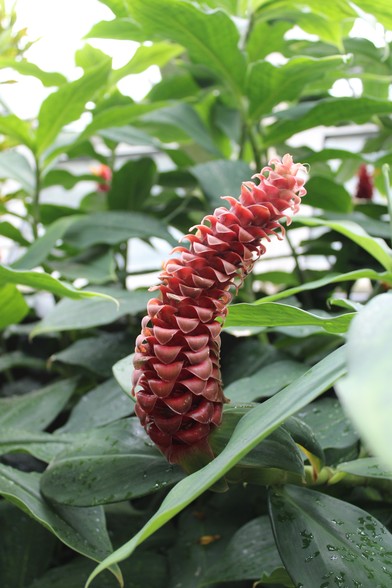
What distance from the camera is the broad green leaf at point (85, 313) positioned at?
58 centimetres

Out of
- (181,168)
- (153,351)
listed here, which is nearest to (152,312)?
(153,351)

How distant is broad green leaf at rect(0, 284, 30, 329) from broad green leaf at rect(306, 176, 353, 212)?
33 centimetres

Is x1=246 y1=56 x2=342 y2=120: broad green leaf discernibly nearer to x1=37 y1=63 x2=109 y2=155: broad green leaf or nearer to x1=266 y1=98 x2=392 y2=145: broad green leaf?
x1=266 y1=98 x2=392 y2=145: broad green leaf

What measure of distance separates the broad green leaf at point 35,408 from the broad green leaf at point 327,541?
0.29 m

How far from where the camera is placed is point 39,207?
82 centimetres

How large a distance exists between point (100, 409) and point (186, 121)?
36cm

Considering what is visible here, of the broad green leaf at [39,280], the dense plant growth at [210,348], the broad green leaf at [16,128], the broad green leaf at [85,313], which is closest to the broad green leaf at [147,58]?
the dense plant growth at [210,348]

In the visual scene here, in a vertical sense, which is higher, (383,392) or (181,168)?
(383,392)

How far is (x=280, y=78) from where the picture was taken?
0.66 meters

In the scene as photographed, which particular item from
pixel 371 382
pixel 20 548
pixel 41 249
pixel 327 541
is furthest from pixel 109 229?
pixel 371 382

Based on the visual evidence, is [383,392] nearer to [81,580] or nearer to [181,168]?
[81,580]

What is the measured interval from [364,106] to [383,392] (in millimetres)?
556

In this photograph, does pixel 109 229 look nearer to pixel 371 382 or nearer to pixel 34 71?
pixel 34 71

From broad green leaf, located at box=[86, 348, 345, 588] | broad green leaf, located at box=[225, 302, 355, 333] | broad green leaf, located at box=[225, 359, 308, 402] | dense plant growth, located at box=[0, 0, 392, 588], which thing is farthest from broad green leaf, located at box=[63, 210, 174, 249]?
broad green leaf, located at box=[86, 348, 345, 588]
